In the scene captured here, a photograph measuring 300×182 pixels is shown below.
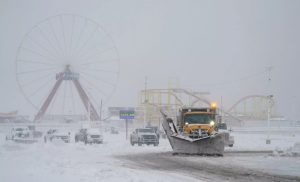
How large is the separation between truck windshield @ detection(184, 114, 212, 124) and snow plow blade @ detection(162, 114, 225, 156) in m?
1.48

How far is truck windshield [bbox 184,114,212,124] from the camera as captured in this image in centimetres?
3102

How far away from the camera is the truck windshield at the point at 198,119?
3102 centimetres

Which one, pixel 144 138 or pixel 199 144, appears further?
pixel 144 138

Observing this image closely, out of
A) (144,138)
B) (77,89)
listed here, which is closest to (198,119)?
(144,138)

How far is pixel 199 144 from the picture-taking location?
2900cm

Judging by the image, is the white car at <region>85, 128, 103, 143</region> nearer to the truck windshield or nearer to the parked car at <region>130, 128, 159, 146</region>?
the parked car at <region>130, 128, 159, 146</region>

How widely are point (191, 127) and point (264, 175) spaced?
42.2 ft

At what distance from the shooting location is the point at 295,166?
2247 centimetres

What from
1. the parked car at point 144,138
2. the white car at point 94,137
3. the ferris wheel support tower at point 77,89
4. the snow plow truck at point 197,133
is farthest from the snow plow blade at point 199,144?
the ferris wheel support tower at point 77,89

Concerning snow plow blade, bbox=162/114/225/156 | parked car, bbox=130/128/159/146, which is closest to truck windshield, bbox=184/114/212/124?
snow plow blade, bbox=162/114/225/156

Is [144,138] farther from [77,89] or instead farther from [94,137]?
[77,89]

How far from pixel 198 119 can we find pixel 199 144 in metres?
2.51

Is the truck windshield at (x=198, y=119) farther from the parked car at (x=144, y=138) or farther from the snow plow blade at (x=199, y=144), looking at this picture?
the parked car at (x=144, y=138)

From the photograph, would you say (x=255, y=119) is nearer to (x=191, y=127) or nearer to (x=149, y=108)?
(x=149, y=108)
